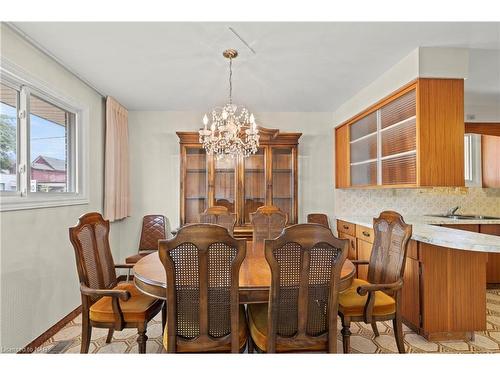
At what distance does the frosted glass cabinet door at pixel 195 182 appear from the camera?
12.9 ft

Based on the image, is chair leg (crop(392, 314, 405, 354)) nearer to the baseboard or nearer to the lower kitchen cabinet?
the lower kitchen cabinet

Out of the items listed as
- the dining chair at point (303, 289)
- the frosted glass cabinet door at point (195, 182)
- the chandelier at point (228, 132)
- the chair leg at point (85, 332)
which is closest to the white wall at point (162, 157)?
the frosted glass cabinet door at point (195, 182)

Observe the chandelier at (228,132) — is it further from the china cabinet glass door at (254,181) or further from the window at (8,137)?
the window at (8,137)

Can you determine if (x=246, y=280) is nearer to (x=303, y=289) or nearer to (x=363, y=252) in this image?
(x=303, y=289)

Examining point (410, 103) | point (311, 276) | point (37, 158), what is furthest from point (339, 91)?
point (37, 158)

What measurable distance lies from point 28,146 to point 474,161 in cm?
522

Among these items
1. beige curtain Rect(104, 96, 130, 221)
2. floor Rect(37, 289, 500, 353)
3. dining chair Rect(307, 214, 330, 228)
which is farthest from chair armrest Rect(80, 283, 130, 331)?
dining chair Rect(307, 214, 330, 228)

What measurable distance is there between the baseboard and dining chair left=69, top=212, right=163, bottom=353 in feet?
2.47

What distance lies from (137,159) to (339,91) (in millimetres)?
2913

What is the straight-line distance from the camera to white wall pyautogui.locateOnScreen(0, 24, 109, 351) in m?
2.02

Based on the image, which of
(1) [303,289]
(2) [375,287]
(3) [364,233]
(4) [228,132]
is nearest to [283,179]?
(3) [364,233]

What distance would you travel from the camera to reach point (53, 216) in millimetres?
2576

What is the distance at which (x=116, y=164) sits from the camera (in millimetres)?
3723
